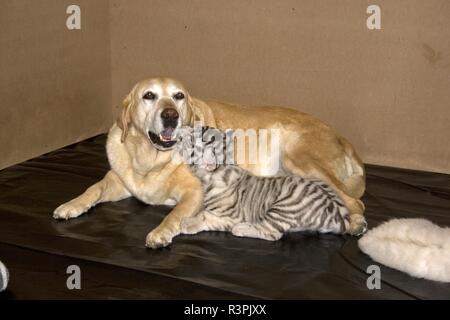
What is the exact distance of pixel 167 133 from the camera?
3.56 meters

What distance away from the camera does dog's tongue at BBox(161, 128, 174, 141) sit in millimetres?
3551

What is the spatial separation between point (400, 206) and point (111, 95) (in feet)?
8.85

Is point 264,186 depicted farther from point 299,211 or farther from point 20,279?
A: point 20,279

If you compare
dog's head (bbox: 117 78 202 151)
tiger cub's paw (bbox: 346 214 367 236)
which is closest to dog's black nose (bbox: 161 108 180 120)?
dog's head (bbox: 117 78 202 151)

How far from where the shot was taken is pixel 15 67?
14.6 ft

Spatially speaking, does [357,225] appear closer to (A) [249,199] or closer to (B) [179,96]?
(A) [249,199]

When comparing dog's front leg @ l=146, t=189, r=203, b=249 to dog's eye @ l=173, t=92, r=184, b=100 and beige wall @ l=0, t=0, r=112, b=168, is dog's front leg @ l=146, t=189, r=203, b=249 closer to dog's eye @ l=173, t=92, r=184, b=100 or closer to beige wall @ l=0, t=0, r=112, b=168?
dog's eye @ l=173, t=92, r=184, b=100

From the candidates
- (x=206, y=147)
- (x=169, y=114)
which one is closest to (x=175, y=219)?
(x=206, y=147)

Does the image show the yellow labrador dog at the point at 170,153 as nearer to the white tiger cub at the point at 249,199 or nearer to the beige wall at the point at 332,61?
the white tiger cub at the point at 249,199

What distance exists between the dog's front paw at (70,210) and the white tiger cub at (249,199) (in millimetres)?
629

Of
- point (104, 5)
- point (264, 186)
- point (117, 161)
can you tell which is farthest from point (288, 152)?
point (104, 5)

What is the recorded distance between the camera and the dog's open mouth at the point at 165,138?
11.7 ft

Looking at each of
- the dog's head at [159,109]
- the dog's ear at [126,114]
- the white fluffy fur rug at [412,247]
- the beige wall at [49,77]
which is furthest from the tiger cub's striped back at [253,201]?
the beige wall at [49,77]
